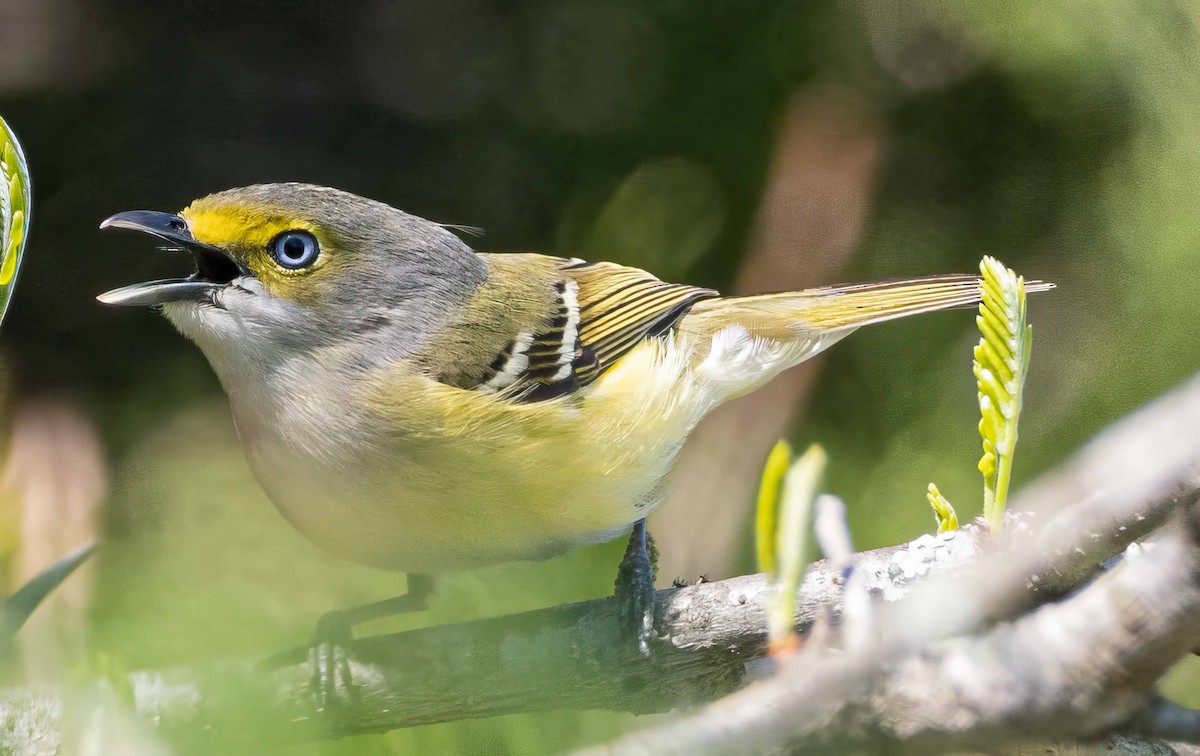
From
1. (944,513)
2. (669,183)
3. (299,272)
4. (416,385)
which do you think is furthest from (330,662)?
(669,183)


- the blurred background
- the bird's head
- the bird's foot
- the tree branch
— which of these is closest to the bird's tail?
the blurred background

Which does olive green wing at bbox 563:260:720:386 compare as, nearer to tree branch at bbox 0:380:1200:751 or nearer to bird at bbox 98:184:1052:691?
bird at bbox 98:184:1052:691

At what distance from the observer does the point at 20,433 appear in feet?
4.23

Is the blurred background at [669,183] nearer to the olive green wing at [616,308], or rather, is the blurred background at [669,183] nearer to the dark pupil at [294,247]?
the olive green wing at [616,308]

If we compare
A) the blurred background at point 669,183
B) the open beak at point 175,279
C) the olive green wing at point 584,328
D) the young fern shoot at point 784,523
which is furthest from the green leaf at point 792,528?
the olive green wing at point 584,328

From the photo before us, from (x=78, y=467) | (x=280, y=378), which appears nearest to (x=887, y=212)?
(x=280, y=378)

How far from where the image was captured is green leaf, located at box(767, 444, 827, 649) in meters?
0.41

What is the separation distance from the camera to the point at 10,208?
0.57m

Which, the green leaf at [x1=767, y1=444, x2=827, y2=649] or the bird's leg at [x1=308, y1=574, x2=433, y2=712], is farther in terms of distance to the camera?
the bird's leg at [x1=308, y1=574, x2=433, y2=712]

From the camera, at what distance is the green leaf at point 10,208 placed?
56 cm

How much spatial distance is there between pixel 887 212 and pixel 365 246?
3.08 feet

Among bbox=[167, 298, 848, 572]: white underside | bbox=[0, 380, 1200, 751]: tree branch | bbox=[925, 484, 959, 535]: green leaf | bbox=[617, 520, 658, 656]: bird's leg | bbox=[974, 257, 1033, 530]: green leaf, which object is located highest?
bbox=[167, 298, 848, 572]: white underside

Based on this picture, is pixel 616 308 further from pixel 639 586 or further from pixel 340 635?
pixel 340 635

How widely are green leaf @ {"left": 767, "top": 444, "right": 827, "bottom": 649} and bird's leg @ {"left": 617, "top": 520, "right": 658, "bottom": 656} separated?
71 centimetres
